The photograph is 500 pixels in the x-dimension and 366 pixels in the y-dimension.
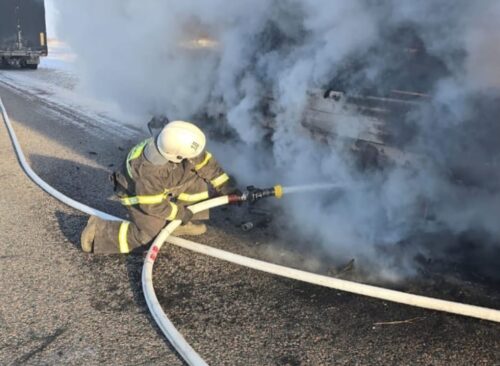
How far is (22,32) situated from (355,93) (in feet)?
60.7

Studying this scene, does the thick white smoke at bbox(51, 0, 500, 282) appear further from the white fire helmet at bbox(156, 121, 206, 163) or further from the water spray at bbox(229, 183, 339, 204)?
the white fire helmet at bbox(156, 121, 206, 163)

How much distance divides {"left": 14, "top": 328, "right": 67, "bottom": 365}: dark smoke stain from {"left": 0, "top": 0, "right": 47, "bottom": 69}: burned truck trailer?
18867 mm

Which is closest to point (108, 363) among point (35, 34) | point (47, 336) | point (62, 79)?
point (47, 336)

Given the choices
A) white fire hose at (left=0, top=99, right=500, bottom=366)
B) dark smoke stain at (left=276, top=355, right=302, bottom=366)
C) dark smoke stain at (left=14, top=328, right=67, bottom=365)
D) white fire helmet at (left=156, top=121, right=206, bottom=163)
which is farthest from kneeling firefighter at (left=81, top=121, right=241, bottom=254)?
dark smoke stain at (left=276, top=355, right=302, bottom=366)

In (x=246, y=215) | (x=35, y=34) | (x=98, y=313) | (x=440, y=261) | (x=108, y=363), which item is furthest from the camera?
(x=35, y=34)

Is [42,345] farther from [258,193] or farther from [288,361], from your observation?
[258,193]

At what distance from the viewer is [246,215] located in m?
4.22

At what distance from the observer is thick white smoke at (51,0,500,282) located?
3055mm

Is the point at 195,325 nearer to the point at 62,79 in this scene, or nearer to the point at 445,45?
the point at 445,45

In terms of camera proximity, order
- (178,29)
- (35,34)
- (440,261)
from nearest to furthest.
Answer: (440,261) < (178,29) < (35,34)

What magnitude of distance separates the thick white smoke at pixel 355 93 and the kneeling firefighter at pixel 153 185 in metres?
0.99

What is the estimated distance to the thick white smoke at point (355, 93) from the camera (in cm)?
305

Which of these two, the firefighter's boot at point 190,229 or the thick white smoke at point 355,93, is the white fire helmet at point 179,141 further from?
the thick white smoke at point 355,93

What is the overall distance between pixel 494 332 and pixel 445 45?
1.76 metres
